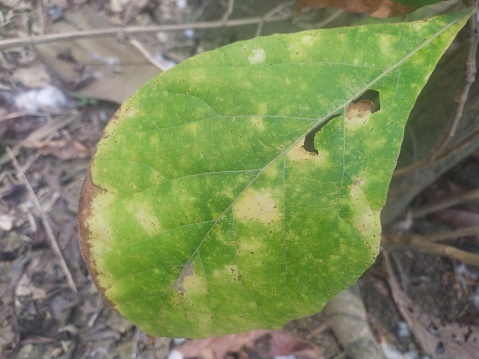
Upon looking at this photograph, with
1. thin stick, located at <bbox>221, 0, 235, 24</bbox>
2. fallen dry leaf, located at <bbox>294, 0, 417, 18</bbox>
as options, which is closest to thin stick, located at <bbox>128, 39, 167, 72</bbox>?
thin stick, located at <bbox>221, 0, 235, 24</bbox>

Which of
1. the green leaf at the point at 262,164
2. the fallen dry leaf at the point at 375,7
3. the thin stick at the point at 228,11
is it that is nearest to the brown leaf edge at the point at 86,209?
the green leaf at the point at 262,164

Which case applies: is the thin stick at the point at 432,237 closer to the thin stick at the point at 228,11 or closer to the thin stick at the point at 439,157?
the thin stick at the point at 439,157

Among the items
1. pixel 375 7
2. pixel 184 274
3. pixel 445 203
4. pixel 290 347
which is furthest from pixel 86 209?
pixel 445 203

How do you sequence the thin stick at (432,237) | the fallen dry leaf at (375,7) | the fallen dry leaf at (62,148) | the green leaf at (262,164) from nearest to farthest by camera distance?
the green leaf at (262,164), the fallen dry leaf at (375,7), the thin stick at (432,237), the fallen dry leaf at (62,148)

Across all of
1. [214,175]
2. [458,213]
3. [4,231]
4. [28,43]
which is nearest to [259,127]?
[214,175]

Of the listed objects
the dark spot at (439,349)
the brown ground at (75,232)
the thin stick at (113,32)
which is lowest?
A: the dark spot at (439,349)

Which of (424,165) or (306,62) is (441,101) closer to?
(424,165)

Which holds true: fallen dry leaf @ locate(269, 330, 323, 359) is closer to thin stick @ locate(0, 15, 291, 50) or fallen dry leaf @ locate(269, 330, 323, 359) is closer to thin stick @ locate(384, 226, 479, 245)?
thin stick @ locate(384, 226, 479, 245)
